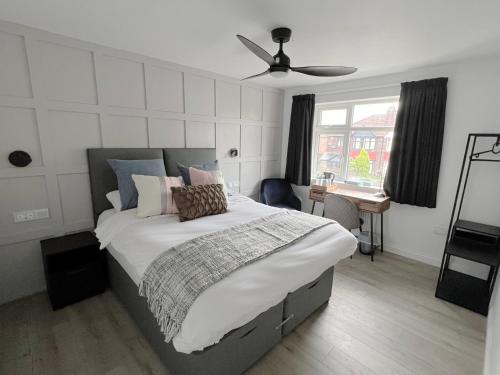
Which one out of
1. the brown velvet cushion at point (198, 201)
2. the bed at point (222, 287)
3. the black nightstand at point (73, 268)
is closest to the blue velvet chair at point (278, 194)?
the bed at point (222, 287)

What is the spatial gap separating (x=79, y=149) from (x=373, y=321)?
3.05m

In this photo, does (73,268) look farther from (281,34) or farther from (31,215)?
(281,34)

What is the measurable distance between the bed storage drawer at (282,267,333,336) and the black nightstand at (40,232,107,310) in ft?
5.62

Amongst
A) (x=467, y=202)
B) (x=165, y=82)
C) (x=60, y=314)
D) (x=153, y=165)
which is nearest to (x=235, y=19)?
(x=165, y=82)

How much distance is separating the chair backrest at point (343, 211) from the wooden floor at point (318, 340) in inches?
31.8

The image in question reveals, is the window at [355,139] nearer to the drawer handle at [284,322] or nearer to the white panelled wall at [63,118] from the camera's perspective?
the white panelled wall at [63,118]

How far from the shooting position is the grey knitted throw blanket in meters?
1.23

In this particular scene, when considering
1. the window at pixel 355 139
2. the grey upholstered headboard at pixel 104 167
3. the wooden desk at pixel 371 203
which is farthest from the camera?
the window at pixel 355 139

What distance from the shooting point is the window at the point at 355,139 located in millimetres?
3305

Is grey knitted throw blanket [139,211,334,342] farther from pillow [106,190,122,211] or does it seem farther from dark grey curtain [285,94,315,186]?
dark grey curtain [285,94,315,186]

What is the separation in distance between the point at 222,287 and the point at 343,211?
215 cm

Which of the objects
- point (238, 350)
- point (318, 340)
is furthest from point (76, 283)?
point (318, 340)

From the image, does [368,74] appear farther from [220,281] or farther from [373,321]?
[220,281]

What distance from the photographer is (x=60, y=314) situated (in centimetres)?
201
